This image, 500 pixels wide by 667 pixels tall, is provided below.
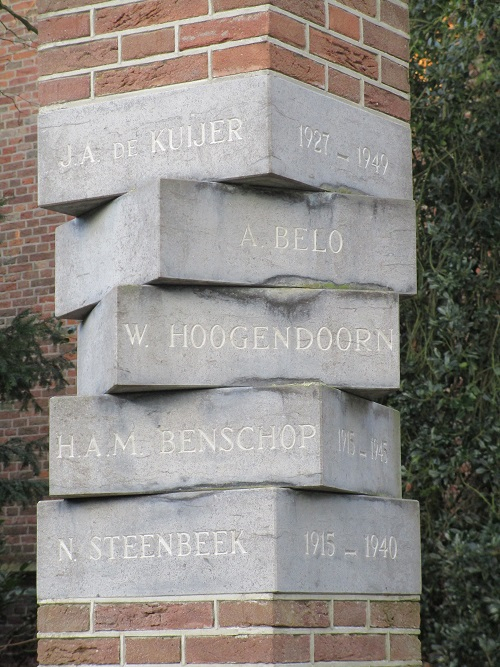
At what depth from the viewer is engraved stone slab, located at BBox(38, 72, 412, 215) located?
121 inches

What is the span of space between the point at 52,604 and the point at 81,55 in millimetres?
1561

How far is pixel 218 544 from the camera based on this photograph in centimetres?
299

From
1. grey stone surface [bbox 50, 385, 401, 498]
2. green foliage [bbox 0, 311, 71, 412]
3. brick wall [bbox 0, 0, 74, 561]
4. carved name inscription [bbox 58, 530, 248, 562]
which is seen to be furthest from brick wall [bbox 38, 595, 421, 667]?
brick wall [bbox 0, 0, 74, 561]

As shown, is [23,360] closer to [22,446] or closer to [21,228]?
[22,446]

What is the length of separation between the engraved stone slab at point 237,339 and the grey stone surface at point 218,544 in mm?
320

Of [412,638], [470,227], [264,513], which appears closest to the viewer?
[264,513]

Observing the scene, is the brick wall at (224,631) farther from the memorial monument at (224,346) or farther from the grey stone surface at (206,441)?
the grey stone surface at (206,441)

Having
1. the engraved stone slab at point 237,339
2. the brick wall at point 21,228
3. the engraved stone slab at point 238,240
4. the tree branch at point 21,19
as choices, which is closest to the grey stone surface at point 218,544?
the engraved stone slab at point 237,339

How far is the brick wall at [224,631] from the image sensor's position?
2.95m

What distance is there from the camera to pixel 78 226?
11.1 ft

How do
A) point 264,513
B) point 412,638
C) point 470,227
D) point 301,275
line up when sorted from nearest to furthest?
point 264,513, point 301,275, point 412,638, point 470,227

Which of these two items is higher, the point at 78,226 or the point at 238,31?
the point at 238,31

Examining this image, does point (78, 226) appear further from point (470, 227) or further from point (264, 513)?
point (470, 227)

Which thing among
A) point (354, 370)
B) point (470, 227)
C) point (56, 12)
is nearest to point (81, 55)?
point (56, 12)
